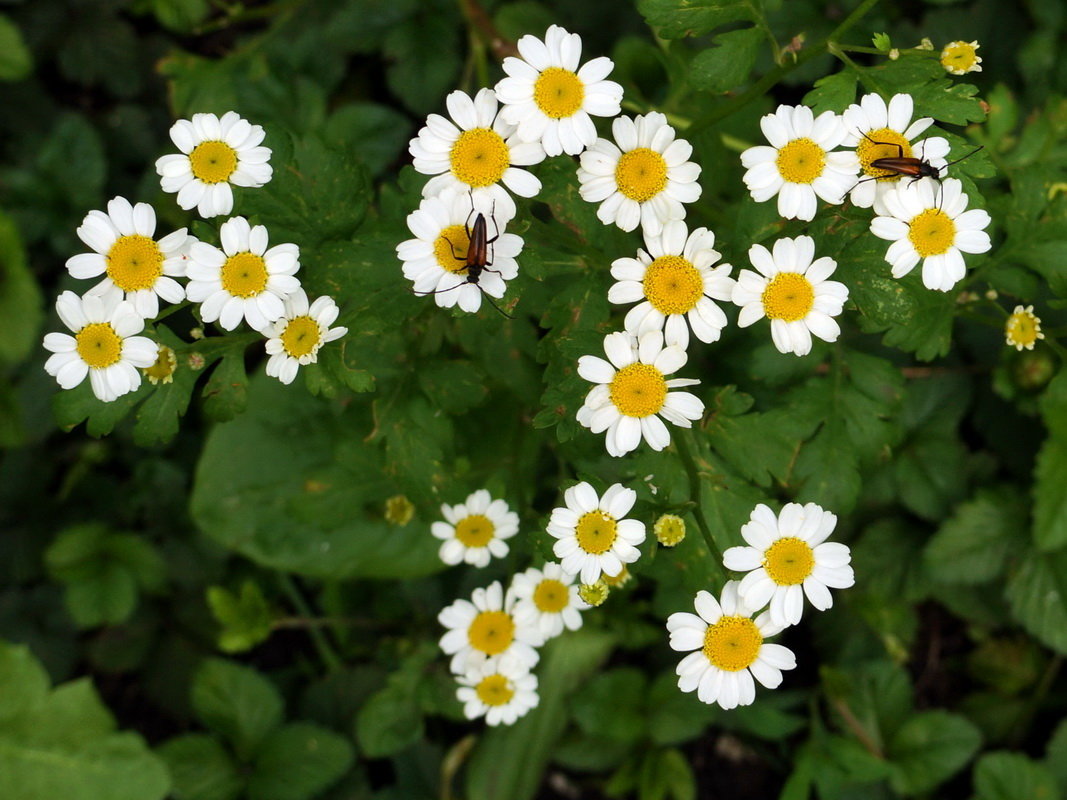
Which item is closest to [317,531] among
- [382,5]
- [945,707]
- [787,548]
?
[787,548]

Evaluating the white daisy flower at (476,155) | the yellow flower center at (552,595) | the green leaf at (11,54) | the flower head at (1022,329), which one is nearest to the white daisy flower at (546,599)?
the yellow flower center at (552,595)

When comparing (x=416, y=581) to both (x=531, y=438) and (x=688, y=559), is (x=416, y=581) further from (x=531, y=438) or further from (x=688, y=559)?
(x=688, y=559)

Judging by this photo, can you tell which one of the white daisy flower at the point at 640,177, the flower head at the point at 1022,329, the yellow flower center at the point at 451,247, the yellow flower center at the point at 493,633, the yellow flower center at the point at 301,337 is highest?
the white daisy flower at the point at 640,177

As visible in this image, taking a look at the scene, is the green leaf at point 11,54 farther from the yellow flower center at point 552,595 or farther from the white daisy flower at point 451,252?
the yellow flower center at point 552,595

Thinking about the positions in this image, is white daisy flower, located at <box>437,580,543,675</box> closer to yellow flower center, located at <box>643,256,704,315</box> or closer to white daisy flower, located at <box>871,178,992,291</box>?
yellow flower center, located at <box>643,256,704,315</box>

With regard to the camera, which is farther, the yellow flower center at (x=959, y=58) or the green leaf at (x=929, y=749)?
the green leaf at (x=929, y=749)

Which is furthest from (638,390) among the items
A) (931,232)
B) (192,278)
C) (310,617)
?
(310,617)

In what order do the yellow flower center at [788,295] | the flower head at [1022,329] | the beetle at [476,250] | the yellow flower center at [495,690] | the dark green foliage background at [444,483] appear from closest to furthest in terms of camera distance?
the beetle at [476,250], the yellow flower center at [788,295], the flower head at [1022,329], the dark green foliage background at [444,483], the yellow flower center at [495,690]

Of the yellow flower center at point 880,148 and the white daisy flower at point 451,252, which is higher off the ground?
the yellow flower center at point 880,148

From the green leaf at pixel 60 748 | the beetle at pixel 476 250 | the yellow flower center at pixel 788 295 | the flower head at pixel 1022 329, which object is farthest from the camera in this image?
the green leaf at pixel 60 748
